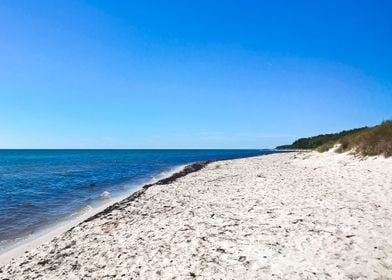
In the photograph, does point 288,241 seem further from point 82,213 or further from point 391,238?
point 82,213

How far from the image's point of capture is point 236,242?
25.6ft

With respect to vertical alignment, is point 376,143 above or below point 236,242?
above

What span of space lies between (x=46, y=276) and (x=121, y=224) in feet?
13.1

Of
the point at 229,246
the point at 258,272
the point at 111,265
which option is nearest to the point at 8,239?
the point at 111,265

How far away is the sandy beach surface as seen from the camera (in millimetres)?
6332

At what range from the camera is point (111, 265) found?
23.7 ft

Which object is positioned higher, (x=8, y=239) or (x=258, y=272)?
(x=258, y=272)

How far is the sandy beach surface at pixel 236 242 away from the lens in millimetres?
6332

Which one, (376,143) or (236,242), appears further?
(376,143)

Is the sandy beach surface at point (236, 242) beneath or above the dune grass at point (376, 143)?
beneath

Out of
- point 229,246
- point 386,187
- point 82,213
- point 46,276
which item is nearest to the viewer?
point 46,276

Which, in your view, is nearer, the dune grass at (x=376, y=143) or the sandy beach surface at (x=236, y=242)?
the sandy beach surface at (x=236, y=242)

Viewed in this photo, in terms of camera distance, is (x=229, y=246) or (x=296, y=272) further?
(x=229, y=246)

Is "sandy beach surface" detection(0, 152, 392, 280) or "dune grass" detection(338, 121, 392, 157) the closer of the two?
"sandy beach surface" detection(0, 152, 392, 280)
